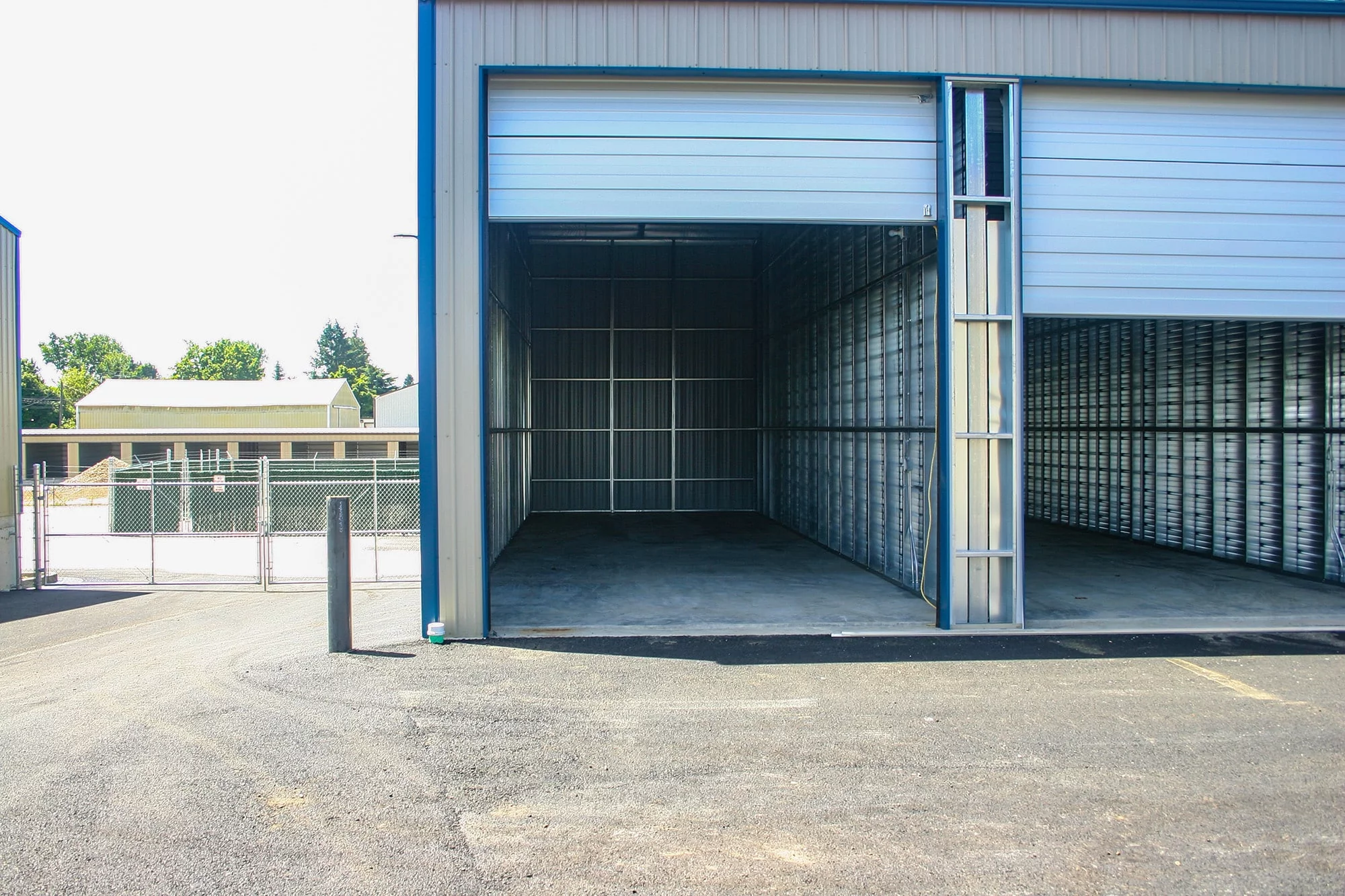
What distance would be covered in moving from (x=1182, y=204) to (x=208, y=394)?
54.8 m

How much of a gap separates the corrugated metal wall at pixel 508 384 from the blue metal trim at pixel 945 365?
18.8 ft

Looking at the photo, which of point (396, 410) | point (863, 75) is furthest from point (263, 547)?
point (396, 410)

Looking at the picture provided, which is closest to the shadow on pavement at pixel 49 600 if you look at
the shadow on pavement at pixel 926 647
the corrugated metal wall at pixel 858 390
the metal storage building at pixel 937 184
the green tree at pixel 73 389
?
the metal storage building at pixel 937 184

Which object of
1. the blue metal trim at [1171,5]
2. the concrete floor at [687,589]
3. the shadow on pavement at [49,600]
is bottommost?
the shadow on pavement at [49,600]

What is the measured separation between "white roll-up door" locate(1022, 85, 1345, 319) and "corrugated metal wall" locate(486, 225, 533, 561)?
22.7 feet

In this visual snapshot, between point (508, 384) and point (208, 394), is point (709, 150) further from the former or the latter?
point (208, 394)

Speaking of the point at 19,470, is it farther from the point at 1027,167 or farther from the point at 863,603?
the point at 1027,167

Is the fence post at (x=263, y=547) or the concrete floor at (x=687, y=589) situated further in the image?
the fence post at (x=263, y=547)

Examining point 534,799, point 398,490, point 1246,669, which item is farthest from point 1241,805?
point 398,490

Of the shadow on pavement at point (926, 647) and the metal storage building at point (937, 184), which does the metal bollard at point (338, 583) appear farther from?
the shadow on pavement at point (926, 647)

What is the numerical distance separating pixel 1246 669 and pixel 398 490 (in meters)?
18.5

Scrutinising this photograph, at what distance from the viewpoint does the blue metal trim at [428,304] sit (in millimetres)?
8594

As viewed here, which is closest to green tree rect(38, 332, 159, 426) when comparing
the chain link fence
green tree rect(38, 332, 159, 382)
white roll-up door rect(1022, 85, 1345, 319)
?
green tree rect(38, 332, 159, 382)

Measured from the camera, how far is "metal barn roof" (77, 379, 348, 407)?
165 feet
